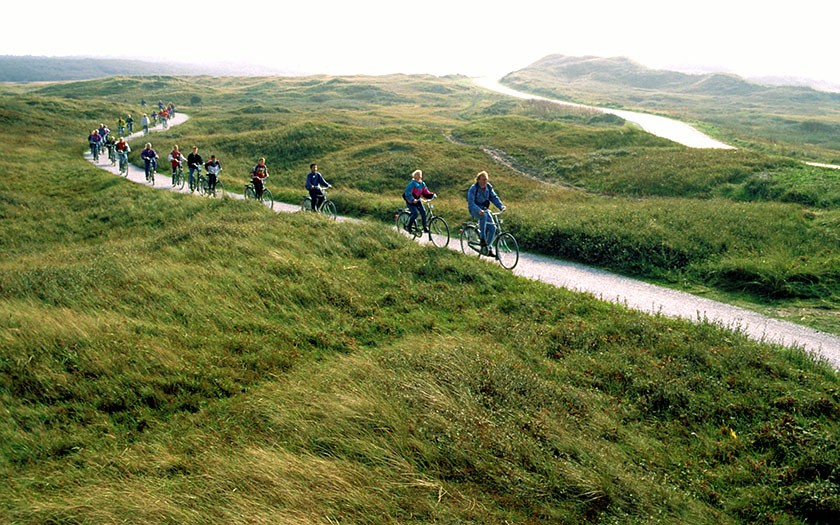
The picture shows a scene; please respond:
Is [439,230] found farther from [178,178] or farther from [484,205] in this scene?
[178,178]

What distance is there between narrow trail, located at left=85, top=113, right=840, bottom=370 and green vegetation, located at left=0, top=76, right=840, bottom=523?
1.02 meters

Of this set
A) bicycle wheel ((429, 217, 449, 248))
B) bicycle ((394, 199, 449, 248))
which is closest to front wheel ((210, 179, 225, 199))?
bicycle ((394, 199, 449, 248))

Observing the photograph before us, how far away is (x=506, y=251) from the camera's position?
16156 millimetres

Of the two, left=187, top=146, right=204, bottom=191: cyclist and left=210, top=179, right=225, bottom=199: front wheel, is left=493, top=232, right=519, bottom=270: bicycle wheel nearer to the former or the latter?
left=210, top=179, right=225, bottom=199: front wheel

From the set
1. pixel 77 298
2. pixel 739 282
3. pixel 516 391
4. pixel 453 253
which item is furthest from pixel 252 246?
pixel 739 282

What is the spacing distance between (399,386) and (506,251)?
9.14 m

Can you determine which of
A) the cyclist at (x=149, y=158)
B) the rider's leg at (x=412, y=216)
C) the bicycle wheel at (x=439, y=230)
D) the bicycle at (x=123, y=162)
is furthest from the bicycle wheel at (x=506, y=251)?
the bicycle at (x=123, y=162)

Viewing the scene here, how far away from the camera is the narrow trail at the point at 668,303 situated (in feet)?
34.9

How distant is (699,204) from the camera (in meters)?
21.8

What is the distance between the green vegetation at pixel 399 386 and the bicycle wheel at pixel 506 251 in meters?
1.84

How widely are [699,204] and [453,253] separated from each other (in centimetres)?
1278

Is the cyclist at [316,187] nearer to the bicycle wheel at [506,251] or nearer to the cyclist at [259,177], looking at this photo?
the cyclist at [259,177]

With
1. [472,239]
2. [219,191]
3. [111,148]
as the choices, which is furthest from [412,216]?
[111,148]

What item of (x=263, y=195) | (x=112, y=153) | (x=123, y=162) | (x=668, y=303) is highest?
(x=112, y=153)
